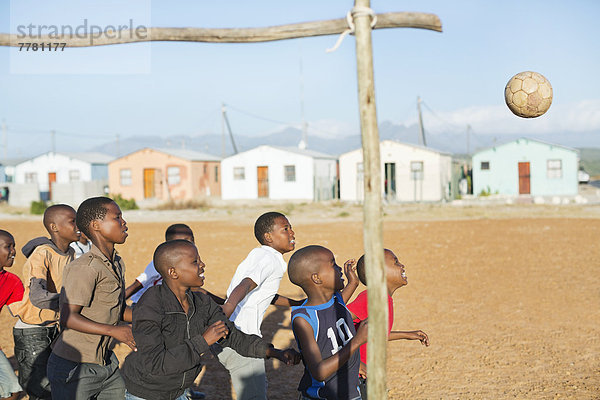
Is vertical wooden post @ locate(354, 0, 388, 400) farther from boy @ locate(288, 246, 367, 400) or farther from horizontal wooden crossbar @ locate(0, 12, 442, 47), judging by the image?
boy @ locate(288, 246, 367, 400)

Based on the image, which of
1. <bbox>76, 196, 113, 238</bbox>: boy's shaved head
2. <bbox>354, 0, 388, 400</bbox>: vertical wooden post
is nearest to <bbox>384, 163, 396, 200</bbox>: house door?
<bbox>76, 196, 113, 238</bbox>: boy's shaved head

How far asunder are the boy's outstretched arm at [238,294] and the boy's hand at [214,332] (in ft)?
1.80

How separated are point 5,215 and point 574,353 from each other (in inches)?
1174

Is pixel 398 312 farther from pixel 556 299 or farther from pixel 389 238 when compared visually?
pixel 389 238

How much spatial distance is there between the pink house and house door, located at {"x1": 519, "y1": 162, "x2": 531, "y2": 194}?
64.7ft

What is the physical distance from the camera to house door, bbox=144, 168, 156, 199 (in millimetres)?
39188

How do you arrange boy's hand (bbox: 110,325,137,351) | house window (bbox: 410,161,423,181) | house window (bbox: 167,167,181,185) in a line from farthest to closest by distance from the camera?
house window (bbox: 167,167,181,185) → house window (bbox: 410,161,423,181) → boy's hand (bbox: 110,325,137,351)

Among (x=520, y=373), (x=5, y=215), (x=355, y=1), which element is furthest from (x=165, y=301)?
(x=5, y=215)

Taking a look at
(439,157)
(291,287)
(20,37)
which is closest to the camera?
(20,37)

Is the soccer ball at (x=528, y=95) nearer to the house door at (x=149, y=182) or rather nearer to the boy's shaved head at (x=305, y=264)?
the boy's shaved head at (x=305, y=264)

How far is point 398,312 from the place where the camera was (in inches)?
330

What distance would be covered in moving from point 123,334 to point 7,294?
1.46 m

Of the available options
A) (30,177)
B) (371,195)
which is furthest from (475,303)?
(30,177)

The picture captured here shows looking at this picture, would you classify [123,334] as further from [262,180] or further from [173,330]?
[262,180]
